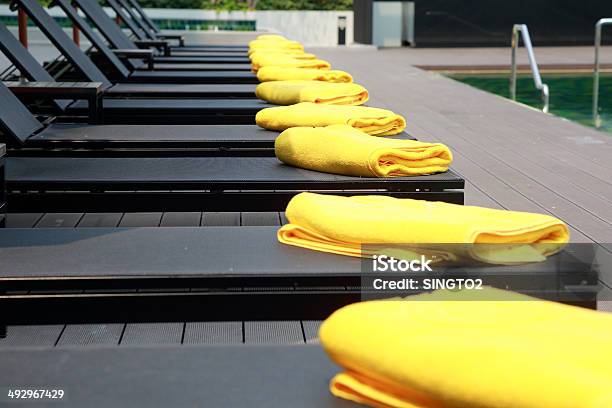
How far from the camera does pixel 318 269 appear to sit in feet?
6.49

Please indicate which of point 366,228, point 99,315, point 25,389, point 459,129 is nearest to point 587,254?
point 366,228

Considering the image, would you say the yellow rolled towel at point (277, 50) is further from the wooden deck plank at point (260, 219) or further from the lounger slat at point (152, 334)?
the lounger slat at point (152, 334)

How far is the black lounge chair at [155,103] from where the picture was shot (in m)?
4.50

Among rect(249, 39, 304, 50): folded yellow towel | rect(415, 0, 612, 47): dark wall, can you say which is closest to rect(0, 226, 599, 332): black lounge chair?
rect(249, 39, 304, 50): folded yellow towel

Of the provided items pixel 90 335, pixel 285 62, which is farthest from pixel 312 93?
pixel 90 335

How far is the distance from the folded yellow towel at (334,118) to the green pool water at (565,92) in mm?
3290

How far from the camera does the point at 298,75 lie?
5.60 m

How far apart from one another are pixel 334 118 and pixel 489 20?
12170 mm

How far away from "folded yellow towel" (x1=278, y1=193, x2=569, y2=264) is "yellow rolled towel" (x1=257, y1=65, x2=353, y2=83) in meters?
3.39

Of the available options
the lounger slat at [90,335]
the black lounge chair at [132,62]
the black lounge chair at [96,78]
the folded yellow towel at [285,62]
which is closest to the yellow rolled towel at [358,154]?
the lounger slat at [90,335]

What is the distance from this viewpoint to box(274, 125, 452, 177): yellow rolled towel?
2953mm

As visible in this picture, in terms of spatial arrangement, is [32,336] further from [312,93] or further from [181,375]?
[312,93]

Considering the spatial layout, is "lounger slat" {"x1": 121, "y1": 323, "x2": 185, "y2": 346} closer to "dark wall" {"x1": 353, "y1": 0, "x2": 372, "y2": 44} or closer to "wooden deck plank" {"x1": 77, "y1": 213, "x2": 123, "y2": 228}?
"wooden deck plank" {"x1": 77, "y1": 213, "x2": 123, "y2": 228}

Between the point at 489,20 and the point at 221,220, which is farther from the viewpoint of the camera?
the point at 489,20
